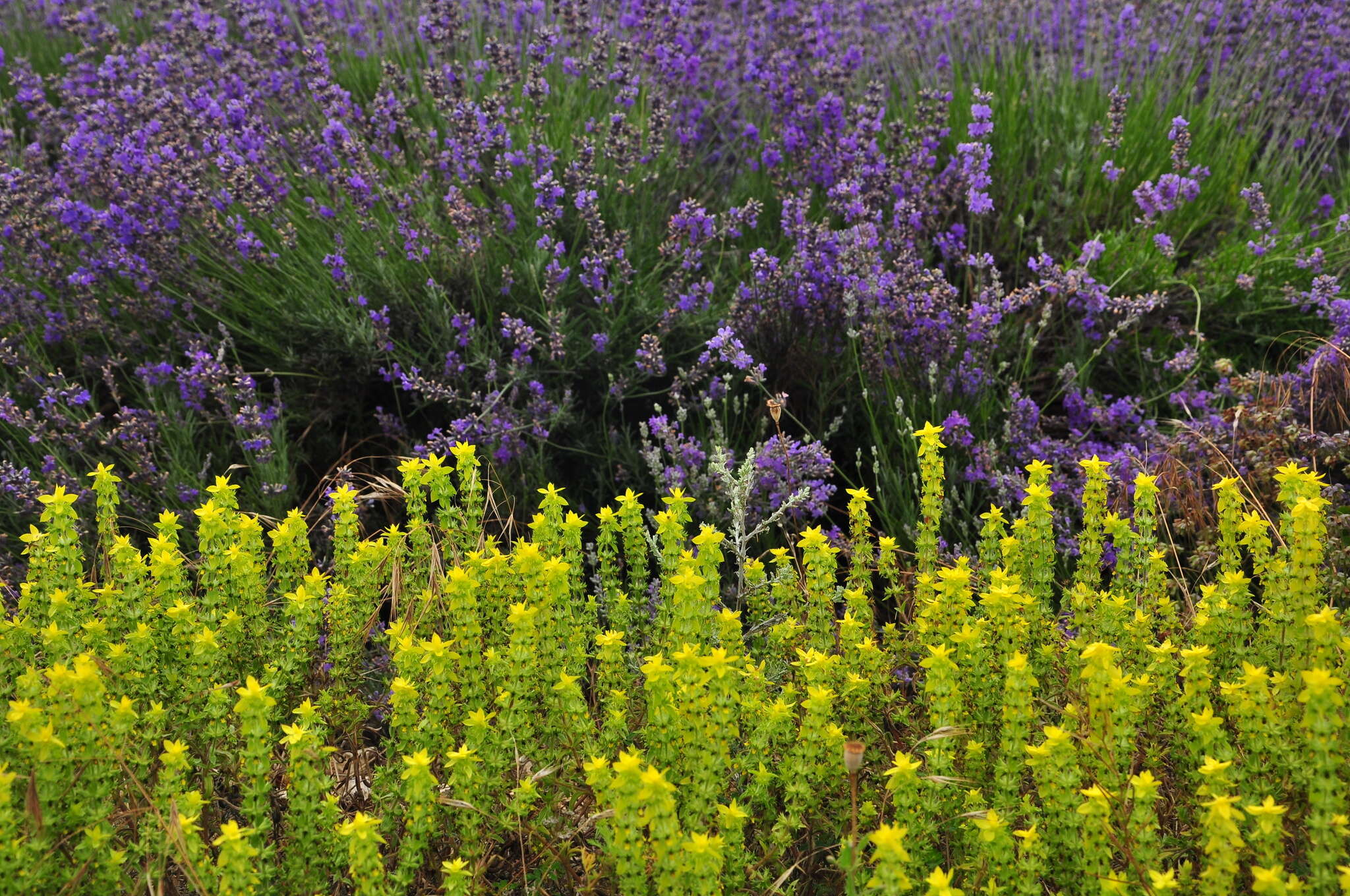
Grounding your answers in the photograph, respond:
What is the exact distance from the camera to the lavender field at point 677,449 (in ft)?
5.43

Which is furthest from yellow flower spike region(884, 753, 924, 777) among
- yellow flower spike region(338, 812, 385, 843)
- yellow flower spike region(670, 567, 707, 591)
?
yellow flower spike region(338, 812, 385, 843)

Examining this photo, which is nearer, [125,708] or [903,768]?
[903,768]

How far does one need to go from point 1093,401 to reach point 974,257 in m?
0.51

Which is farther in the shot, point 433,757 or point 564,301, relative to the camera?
point 564,301

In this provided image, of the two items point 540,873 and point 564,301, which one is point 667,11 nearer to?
point 564,301

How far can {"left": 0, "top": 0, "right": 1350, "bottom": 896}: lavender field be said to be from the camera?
165cm

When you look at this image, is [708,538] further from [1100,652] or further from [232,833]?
[232,833]

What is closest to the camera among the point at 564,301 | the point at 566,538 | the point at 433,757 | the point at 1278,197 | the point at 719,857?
the point at 719,857

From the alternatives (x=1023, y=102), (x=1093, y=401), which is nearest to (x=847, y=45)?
(x=1023, y=102)

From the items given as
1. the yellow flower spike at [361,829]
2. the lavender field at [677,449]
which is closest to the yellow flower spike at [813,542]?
the lavender field at [677,449]

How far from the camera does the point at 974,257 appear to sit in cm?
318

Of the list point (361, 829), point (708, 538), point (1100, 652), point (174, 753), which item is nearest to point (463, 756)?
point (361, 829)

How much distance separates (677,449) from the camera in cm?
285

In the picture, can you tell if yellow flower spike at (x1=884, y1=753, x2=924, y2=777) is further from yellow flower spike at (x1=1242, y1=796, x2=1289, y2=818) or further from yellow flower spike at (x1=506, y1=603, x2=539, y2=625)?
yellow flower spike at (x1=506, y1=603, x2=539, y2=625)
